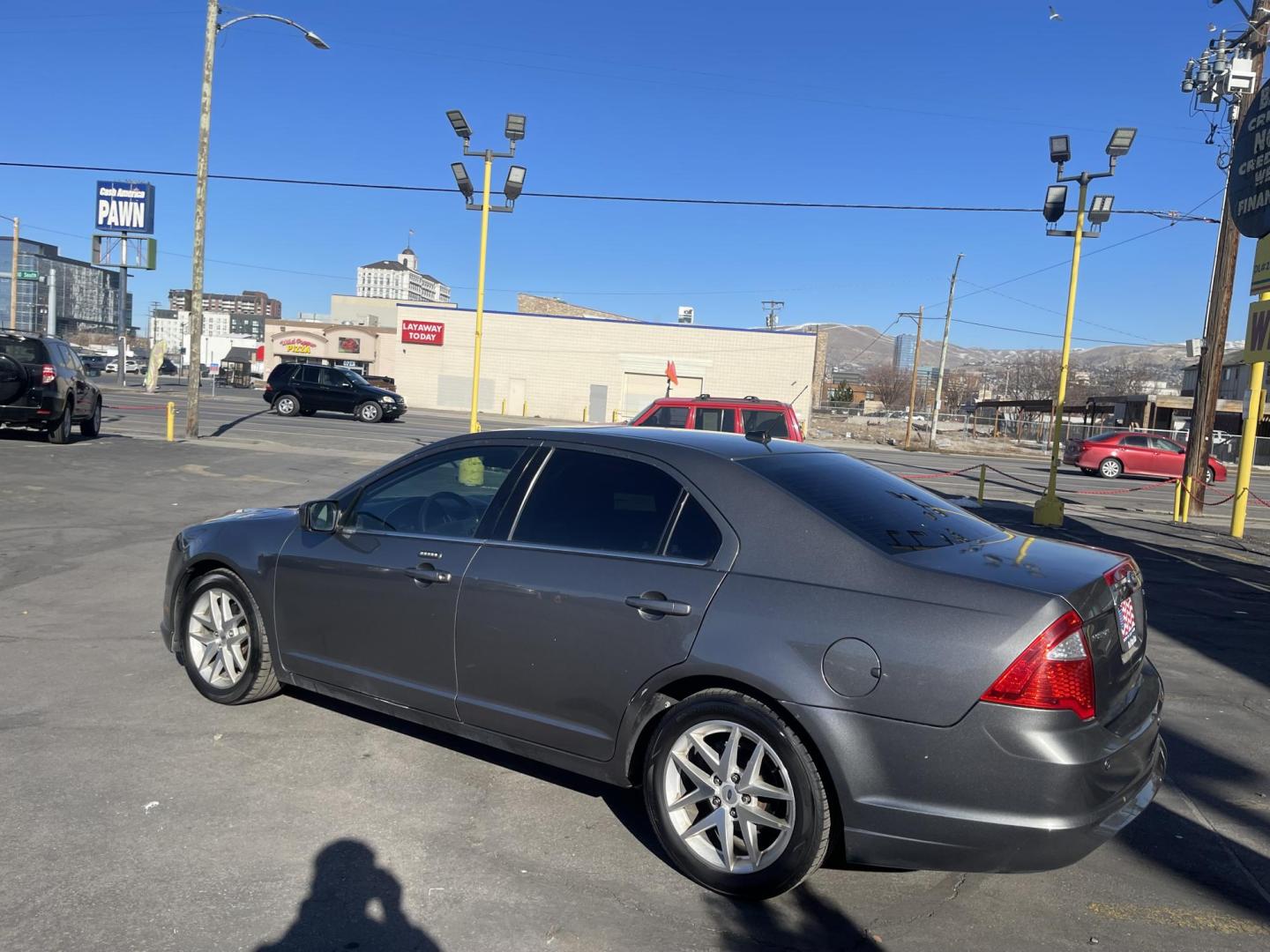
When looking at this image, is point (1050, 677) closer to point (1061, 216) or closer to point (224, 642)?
point (224, 642)

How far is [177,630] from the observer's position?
5.18 metres

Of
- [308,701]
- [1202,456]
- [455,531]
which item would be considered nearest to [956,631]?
[455,531]

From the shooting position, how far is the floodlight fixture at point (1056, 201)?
15117mm

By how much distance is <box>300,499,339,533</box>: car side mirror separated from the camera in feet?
14.9

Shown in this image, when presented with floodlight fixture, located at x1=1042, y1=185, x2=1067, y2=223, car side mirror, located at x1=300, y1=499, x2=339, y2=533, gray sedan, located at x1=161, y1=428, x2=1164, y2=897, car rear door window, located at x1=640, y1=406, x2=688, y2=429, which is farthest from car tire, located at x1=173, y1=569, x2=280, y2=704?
floodlight fixture, located at x1=1042, y1=185, x2=1067, y2=223

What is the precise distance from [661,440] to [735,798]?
1478mm

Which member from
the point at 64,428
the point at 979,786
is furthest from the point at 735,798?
the point at 64,428

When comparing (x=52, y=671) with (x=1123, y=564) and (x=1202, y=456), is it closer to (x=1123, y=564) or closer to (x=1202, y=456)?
(x=1123, y=564)

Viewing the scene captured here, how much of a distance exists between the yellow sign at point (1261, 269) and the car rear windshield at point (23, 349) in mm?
18534

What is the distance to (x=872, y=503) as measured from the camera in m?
3.79

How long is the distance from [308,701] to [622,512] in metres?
2.45

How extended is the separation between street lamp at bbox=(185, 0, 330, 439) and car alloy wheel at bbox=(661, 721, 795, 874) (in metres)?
18.4

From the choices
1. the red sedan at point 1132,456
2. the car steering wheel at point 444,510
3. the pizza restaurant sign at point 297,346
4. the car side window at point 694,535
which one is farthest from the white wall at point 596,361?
the car side window at point 694,535

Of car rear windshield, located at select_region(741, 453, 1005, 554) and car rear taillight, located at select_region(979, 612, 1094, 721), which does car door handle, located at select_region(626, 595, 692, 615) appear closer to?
car rear windshield, located at select_region(741, 453, 1005, 554)
